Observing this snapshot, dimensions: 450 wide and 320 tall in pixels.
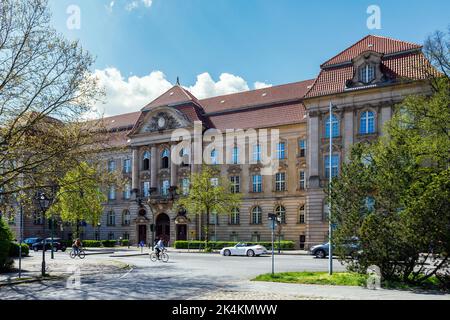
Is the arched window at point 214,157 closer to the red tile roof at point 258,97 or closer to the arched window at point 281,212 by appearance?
the red tile roof at point 258,97

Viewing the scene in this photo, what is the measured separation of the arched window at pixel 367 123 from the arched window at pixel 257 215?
16187mm

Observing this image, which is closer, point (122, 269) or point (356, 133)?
point (122, 269)

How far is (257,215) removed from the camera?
182ft

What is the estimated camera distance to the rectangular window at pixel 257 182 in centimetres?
5600

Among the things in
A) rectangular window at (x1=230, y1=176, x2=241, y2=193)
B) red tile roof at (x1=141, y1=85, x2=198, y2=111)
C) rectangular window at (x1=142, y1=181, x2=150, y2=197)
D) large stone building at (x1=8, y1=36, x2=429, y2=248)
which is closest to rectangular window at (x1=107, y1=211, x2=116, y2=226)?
large stone building at (x1=8, y1=36, x2=429, y2=248)

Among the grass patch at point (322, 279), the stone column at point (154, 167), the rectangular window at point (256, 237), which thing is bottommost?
the rectangular window at point (256, 237)

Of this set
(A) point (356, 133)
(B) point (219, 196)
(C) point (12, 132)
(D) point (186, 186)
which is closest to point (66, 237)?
(D) point (186, 186)

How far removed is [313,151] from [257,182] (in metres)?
11.0

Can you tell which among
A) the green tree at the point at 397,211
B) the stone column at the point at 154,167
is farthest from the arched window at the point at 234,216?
the green tree at the point at 397,211

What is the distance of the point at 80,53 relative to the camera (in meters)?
22.2

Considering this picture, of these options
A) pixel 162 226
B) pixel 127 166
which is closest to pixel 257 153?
pixel 162 226

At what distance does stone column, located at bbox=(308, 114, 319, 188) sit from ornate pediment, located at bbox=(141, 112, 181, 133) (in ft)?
63.9
